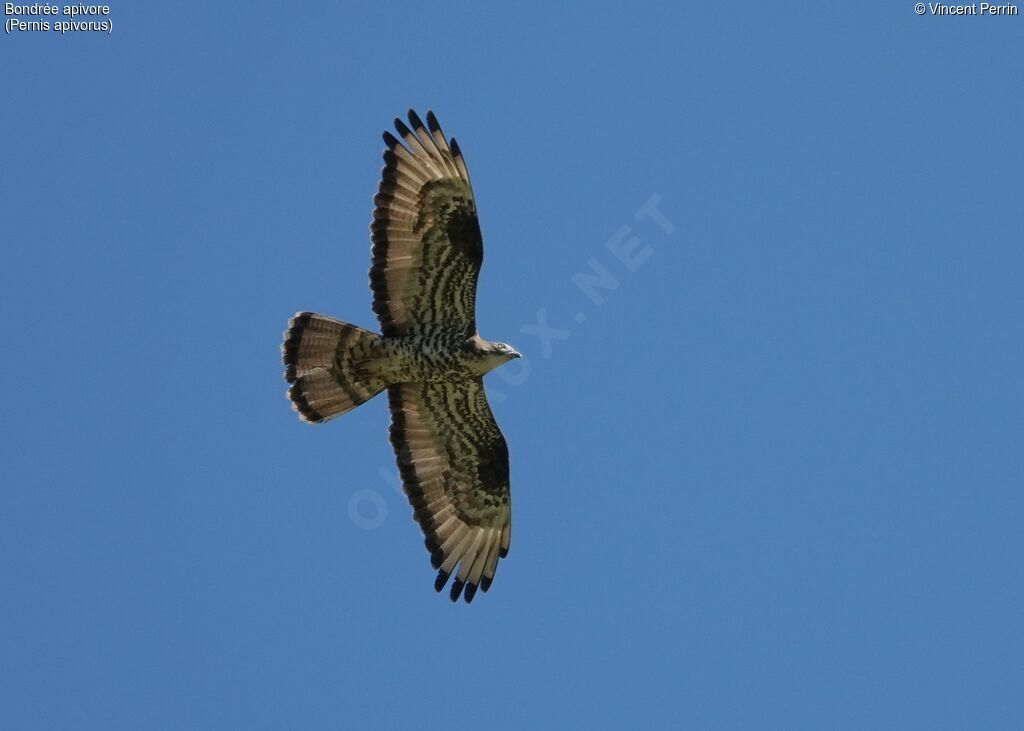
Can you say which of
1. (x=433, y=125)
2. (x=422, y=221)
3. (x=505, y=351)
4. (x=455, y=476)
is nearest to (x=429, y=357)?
(x=505, y=351)

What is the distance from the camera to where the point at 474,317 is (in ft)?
43.0

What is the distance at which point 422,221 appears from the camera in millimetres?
12711

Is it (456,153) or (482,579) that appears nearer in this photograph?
(456,153)

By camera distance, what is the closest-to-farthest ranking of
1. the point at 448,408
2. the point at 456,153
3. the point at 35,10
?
the point at 456,153, the point at 448,408, the point at 35,10

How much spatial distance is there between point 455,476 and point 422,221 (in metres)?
2.41

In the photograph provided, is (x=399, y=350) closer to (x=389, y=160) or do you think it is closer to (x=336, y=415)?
(x=336, y=415)

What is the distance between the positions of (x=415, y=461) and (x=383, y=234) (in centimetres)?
215

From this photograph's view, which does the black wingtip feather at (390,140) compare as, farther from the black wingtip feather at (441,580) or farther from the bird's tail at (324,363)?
the black wingtip feather at (441,580)

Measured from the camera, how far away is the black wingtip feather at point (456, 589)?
1335cm

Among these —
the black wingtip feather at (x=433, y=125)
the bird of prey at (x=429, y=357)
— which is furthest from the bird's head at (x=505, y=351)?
the black wingtip feather at (x=433, y=125)

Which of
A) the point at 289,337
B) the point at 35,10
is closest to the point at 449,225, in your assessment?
the point at 289,337

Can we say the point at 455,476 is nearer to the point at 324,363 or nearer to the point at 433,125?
the point at 324,363

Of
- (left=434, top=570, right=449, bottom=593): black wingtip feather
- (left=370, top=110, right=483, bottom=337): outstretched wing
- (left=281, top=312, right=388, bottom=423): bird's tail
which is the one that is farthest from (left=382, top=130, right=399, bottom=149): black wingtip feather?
(left=434, top=570, right=449, bottom=593): black wingtip feather

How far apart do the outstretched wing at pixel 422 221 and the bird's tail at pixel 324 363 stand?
44 cm
